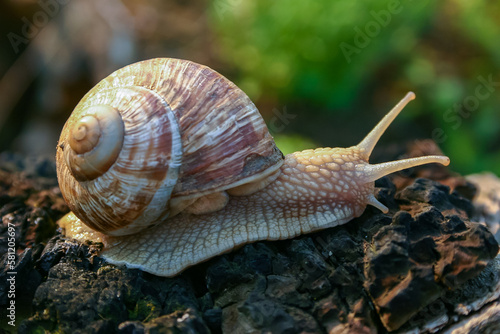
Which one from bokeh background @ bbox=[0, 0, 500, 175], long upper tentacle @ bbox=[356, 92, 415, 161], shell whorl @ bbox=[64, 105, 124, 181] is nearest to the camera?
shell whorl @ bbox=[64, 105, 124, 181]

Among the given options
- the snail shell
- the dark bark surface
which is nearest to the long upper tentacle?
the dark bark surface

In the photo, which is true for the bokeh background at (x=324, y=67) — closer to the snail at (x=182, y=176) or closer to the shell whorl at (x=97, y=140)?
the snail at (x=182, y=176)

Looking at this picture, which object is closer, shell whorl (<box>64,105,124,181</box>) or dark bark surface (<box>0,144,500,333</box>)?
dark bark surface (<box>0,144,500,333</box>)

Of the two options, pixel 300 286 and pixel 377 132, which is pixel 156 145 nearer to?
pixel 300 286

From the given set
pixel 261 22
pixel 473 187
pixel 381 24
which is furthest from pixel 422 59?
pixel 473 187

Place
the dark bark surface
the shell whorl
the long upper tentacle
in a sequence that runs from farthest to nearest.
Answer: the long upper tentacle
the shell whorl
the dark bark surface

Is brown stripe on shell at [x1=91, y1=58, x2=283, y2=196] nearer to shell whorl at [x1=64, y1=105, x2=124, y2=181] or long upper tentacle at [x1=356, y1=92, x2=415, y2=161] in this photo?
shell whorl at [x1=64, y1=105, x2=124, y2=181]

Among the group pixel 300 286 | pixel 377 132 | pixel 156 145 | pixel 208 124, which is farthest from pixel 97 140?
pixel 377 132

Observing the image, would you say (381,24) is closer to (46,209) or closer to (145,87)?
(145,87)
